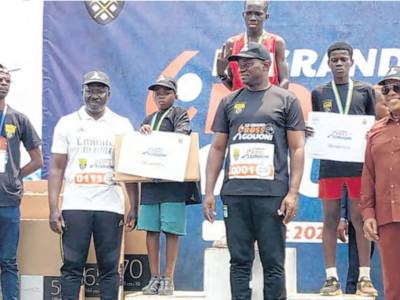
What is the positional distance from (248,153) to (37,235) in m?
2.15

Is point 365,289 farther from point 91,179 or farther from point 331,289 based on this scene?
point 91,179

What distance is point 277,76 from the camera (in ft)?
17.6

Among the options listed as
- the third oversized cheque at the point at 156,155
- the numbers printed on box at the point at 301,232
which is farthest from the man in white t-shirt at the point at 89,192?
the numbers printed on box at the point at 301,232

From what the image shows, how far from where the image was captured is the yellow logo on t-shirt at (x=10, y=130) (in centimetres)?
558

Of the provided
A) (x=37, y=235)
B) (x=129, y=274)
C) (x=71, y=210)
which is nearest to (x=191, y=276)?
(x=129, y=274)

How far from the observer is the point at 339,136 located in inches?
209

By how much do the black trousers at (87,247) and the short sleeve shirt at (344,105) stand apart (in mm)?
1452

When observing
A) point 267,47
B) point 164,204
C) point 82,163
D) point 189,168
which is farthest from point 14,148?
point 267,47

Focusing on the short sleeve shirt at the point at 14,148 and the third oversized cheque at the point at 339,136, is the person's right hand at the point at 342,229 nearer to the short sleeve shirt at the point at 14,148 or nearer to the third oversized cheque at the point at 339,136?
the third oversized cheque at the point at 339,136

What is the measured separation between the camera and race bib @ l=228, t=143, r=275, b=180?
457 centimetres

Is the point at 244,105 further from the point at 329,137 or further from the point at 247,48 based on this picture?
the point at 329,137

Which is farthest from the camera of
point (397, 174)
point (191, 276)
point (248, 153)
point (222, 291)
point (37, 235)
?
point (191, 276)

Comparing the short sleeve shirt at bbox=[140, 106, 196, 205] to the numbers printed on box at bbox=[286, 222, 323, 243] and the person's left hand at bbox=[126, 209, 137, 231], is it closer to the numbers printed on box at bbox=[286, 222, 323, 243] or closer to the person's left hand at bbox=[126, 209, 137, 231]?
the person's left hand at bbox=[126, 209, 137, 231]

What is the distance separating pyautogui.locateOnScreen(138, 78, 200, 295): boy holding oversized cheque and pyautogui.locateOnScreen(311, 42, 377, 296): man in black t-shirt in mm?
934
